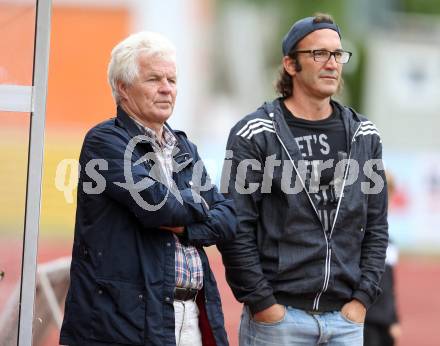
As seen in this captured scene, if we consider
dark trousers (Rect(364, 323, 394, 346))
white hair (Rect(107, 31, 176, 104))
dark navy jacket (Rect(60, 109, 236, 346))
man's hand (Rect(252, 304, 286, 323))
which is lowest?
dark trousers (Rect(364, 323, 394, 346))

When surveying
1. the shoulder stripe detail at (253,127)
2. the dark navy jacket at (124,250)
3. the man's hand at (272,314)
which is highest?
the shoulder stripe detail at (253,127)

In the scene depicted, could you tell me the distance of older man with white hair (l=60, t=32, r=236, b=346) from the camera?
3969 mm

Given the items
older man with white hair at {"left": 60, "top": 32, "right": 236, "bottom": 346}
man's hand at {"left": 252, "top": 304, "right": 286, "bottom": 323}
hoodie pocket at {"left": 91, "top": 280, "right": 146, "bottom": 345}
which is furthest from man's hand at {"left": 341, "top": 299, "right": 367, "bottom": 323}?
hoodie pocket at {"left": 91, "top": 280, "right": 146, "bottom": 345}

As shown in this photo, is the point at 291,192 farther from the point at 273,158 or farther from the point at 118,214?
the point at 118,214

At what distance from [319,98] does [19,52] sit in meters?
1.28

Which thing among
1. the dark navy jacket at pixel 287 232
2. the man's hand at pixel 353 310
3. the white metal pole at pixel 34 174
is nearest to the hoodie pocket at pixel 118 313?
the white metal pole at pixel 34 174

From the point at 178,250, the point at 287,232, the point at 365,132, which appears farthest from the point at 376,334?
the point at 178,250

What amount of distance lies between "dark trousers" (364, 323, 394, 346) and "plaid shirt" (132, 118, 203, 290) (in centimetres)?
282

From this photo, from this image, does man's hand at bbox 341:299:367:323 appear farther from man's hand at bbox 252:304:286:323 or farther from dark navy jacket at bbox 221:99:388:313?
man's hand at bbox 252:304:286:323

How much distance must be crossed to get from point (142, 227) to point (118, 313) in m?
0.34

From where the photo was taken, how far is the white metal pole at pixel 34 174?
427 centimetres

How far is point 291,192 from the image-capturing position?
4.46 meters

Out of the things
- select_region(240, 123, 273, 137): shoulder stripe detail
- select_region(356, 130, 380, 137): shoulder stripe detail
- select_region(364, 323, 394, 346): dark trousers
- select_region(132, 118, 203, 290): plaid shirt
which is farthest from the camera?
select_region(364, 323, 394, 346): dark trousers

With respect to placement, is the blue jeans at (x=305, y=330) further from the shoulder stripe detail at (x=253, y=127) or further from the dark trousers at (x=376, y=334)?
the dark trousers at (x=376, y=334)
